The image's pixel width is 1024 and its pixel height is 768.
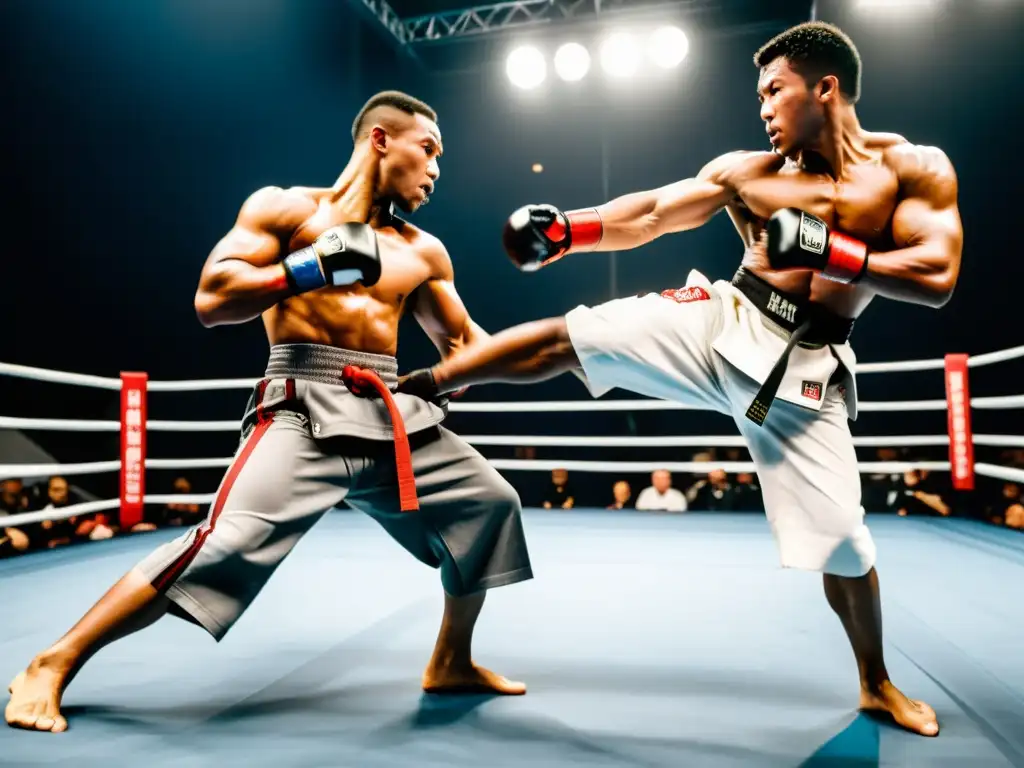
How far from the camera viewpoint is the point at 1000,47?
5020 mm

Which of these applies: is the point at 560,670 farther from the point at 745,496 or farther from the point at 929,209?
the point at 745,496

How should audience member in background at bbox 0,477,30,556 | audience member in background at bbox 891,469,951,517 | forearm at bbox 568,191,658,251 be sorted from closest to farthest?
forearm at bbox 568,191,658,251 < audience member in background at bbox 0,477,30,556 < audience member in background at bbox 891,469,951,517

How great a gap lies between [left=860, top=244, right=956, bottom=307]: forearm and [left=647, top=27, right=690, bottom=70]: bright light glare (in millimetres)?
5701

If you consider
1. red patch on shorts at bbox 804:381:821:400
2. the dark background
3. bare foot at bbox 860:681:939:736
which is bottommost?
bare foot at bbox 860:681:939:736

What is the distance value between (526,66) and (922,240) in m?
6.03

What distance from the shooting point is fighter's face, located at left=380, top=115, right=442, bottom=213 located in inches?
64.9

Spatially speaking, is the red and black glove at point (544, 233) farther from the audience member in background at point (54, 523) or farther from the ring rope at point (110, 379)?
the audience member in background at point (54, 523)

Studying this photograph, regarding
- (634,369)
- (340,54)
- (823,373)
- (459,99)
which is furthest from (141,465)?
(459,99)

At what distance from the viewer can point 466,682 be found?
4.97ft

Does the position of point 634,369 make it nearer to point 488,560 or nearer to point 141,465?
point 488,560

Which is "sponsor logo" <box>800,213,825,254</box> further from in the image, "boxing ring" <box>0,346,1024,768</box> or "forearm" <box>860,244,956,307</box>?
"boxing ring" <box>0,346,1024,768</box>

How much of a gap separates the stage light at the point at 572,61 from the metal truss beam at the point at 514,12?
29 centimetres

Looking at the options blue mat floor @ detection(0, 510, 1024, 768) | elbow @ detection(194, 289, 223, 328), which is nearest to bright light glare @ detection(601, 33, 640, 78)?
blue mat floor @ detection(0, 510, 1024, 768)

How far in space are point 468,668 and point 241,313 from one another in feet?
2.91
